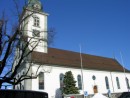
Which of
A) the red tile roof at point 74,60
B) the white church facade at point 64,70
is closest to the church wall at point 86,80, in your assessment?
→ the white church facade at point 64,70

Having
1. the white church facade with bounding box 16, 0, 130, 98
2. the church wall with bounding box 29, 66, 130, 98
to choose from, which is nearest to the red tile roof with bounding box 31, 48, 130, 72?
the white church facade with bounding box 16, 0, 130, 98

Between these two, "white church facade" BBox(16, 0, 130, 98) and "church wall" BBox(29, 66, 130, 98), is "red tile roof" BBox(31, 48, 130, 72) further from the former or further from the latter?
"church wall" BBox(29, 66, 130, 98)

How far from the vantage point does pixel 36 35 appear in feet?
74.0

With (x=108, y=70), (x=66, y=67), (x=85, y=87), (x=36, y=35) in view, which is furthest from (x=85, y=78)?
(x=36, y=35)

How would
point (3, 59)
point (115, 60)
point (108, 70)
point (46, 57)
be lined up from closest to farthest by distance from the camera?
point (3, 59) → point (46, 57) → point (108, 70) → point (115, 60)

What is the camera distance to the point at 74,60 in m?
45.2

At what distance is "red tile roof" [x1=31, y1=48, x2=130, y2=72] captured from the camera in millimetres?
40344

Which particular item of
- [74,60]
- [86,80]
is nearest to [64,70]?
[74,60]

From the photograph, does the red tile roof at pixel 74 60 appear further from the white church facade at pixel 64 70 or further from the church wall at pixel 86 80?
the church wall at pixel 86 80

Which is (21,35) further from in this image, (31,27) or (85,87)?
(85,87)

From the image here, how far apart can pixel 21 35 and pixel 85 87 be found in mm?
25086

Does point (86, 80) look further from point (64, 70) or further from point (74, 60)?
point (64, 70)

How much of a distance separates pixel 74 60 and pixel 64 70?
5.53m

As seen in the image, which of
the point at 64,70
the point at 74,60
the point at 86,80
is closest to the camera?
the point at 64,70
